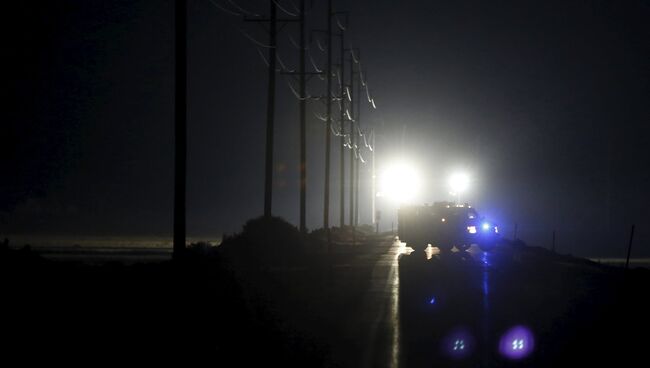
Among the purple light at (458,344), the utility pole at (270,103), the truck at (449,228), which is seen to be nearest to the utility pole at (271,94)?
the utility pole at (270,103)

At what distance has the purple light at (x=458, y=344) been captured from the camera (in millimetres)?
14352

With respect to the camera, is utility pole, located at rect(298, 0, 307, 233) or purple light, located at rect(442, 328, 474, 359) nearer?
purple light, located at rect(442, 328, 474, 359)

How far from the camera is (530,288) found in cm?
2583

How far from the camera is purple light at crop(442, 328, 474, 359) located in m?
14.4

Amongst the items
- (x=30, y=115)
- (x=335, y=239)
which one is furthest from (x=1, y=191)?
(x=335, y=239)

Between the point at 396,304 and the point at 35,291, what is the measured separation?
38.0 ft

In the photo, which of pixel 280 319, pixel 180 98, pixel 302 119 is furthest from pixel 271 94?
pixel 280 319

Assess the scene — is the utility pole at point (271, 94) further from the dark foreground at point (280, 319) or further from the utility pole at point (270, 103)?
the dark foreground at point (280, 319)

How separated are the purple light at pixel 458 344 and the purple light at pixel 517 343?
20.5 inches

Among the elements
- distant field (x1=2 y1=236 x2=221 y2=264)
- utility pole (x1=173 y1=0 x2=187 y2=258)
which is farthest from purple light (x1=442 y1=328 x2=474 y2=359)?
distant field (x1=2 y1=236 x2=221 y2=264)

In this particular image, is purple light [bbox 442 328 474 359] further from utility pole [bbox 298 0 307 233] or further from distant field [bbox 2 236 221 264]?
utility pole [bbox 298 0 307 233]

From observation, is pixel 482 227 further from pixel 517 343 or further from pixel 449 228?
pixel 517 343

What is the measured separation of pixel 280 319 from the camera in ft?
54.4

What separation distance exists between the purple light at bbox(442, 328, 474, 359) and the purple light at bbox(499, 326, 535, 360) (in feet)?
1.70
